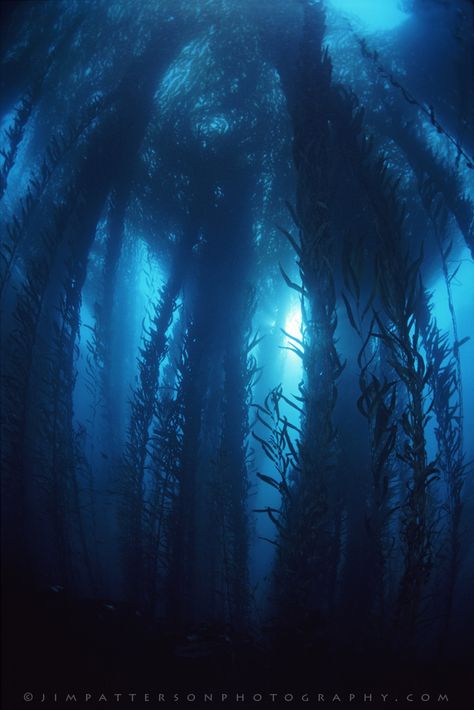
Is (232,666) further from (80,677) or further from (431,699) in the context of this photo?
(431,699)

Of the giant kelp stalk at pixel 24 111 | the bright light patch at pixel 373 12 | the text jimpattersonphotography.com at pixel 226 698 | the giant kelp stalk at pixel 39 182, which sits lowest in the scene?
the text jimpattersonphotography.com at pixel 226 698

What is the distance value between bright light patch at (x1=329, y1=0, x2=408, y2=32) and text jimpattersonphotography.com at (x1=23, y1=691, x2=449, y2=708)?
6.32 feet

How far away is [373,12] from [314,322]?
0.98 meters

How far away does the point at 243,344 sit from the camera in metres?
0.91

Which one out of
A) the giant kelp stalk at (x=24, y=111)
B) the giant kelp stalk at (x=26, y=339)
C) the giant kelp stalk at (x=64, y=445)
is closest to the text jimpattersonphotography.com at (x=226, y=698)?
the giant kelp stalk at (x=64, y=445)

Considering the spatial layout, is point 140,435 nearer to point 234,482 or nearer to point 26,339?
point 234,482

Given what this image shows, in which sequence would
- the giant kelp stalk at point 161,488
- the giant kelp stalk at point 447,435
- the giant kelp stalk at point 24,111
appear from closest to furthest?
the giant kelp stalk at point 447,435, the giant kelp stalk at point 161,488, the giant kelp stalk at point 24,111

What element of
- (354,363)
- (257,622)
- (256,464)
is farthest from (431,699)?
(354,363)

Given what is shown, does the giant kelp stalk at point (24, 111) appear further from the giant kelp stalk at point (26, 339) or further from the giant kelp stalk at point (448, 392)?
the giant kelp stalk at point (448, 392)

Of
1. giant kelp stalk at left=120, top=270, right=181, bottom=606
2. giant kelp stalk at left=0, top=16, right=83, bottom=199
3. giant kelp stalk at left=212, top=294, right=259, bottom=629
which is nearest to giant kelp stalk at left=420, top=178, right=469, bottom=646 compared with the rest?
giant kelp stalk at left=212, top=294, right=259, bottom=629

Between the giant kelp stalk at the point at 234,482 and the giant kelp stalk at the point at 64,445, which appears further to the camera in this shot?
the giant kelp stalk at the point at 64,445

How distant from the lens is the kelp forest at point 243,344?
86 cm

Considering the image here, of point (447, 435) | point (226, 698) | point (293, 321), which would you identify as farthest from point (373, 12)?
point (226, 698)

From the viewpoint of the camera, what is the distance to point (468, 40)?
103 cm
